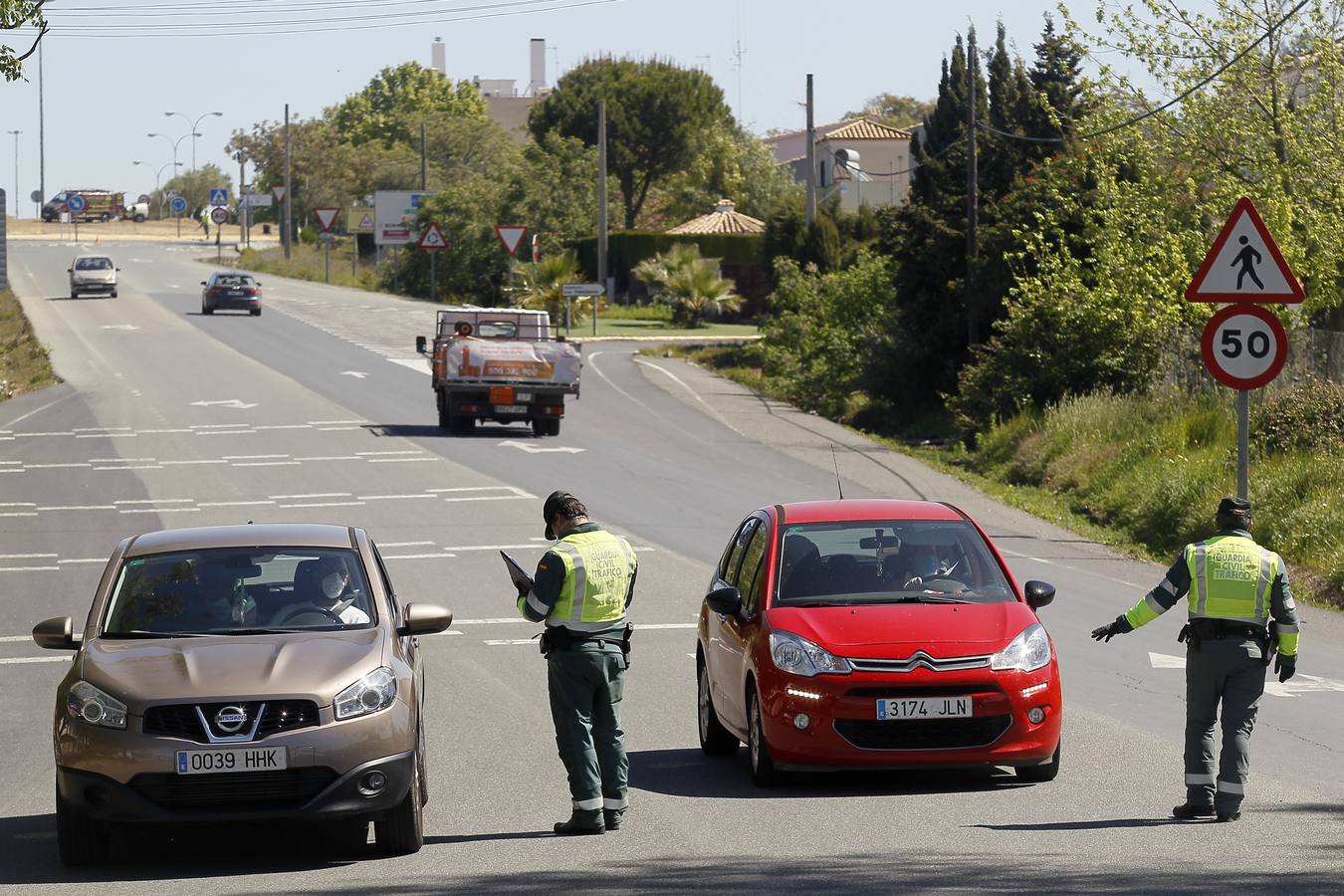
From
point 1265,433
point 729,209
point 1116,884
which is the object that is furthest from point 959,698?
point 729,209

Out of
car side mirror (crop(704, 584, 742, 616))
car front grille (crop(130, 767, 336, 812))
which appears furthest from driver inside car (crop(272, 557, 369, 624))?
car side mirror (crop(704, 584, 742, 616))

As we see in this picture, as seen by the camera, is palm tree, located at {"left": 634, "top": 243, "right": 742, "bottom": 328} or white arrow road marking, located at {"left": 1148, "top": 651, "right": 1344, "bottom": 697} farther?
palm tree, located at {"left": 634, "top": 243, "right": 742, "bottom": 328}

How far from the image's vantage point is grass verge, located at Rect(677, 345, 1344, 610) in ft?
66.8

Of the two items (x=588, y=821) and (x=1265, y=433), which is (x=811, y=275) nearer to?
(x=1265, y=433)

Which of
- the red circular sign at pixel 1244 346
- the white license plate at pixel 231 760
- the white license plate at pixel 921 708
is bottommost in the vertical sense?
the white license plate at pixel 921 708

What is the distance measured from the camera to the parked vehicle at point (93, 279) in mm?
65438

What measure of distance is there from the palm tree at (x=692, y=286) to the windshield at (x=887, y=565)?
1965 inches

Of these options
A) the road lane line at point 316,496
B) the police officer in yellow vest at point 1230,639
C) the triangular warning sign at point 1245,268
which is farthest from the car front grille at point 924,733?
the road lane line at point 316,496

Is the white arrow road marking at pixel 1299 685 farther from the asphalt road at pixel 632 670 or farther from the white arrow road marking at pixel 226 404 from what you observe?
the white arrow road marking at pixel 226 404

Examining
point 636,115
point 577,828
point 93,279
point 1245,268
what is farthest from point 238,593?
point 636,115

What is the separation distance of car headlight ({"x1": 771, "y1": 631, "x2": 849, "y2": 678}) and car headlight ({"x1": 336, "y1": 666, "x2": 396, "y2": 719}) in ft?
7.17

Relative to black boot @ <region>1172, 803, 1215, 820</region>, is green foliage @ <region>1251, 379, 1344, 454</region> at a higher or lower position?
higher

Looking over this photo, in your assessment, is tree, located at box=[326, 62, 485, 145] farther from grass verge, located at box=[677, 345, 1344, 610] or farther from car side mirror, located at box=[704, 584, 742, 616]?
car side mirror, located at box=[704, 584, 742, 616]

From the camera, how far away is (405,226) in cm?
8356
